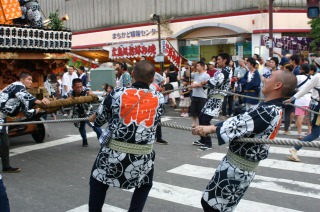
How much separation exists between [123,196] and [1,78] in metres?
4.23

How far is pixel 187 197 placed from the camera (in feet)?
16.5

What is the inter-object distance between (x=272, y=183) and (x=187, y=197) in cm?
142

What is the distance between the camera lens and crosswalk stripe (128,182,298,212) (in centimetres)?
466

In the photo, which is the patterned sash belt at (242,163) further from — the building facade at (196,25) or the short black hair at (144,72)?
the building facade at (196,25)

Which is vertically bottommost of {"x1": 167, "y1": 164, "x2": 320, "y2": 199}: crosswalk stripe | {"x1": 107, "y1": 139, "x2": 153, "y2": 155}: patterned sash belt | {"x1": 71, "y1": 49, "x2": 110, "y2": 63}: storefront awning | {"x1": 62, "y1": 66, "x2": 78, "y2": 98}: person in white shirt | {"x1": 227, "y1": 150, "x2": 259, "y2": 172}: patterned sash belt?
{"x1": 167, "y1": 164, "x2": 320, "y2": 199}: crosswalk stripe

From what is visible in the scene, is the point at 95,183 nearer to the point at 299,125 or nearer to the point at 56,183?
the point at 56,183

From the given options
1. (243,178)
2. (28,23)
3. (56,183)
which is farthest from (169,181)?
(28,23)

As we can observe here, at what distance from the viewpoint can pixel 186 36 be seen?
2359 centimetres

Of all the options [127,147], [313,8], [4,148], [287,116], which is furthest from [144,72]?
[313,8]

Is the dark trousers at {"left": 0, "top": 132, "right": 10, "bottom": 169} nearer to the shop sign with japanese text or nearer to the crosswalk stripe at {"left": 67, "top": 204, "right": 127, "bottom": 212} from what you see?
the crosswalk stripe at {"left": 67, "top": 204, "right": 127, "bottom": 212}

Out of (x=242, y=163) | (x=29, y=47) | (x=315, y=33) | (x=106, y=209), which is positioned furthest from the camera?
(x=315, y=33)

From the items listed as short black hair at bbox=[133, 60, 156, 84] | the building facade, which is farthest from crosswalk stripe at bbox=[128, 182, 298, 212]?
the building facade

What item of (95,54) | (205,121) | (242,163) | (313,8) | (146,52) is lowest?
(205,121)

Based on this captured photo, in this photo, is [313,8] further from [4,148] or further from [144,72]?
[4,148]
